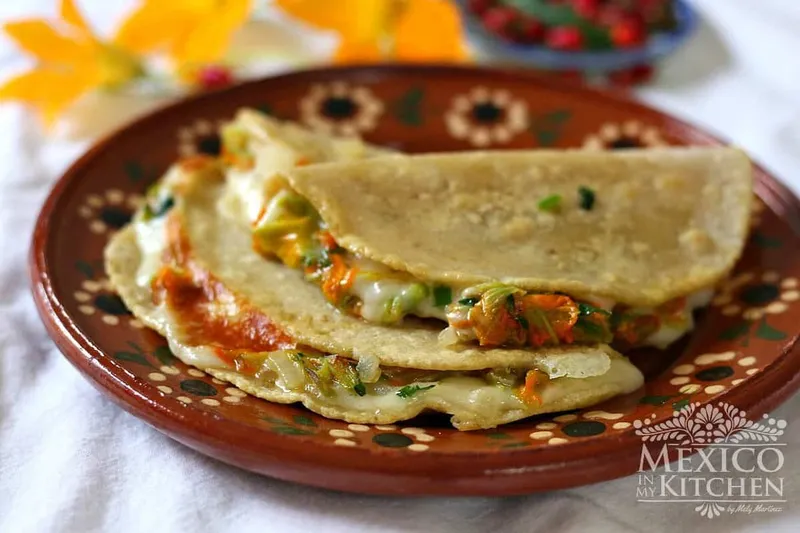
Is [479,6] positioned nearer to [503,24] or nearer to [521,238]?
[503,24]

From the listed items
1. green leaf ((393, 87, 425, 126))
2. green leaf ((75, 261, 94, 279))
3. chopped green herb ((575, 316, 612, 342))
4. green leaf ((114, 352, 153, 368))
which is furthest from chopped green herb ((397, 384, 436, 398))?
green leaf ((393, 87, 425, 126))

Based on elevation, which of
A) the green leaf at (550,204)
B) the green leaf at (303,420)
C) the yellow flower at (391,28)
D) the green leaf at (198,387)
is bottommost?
the green leaf at (198,387)

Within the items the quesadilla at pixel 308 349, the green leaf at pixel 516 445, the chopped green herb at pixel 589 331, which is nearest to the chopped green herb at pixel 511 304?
the quesadilla at pixel 308 349

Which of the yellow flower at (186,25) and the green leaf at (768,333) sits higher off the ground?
the yellow flower at (186,25)

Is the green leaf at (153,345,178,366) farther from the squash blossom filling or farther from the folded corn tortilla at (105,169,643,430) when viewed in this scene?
the squash blossom filling

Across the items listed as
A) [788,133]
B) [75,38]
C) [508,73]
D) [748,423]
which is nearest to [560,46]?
[508,73]

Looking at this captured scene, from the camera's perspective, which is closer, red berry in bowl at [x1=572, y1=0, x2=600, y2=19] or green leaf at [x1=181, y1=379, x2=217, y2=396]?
green leaf at [x1=181, y1=379, x2=217, y2=396]

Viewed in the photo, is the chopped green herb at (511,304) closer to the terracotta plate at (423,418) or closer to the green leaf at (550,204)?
the terracotta plate at (423,418)

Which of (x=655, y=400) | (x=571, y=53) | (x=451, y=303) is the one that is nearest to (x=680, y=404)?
(x=655, y=400)
